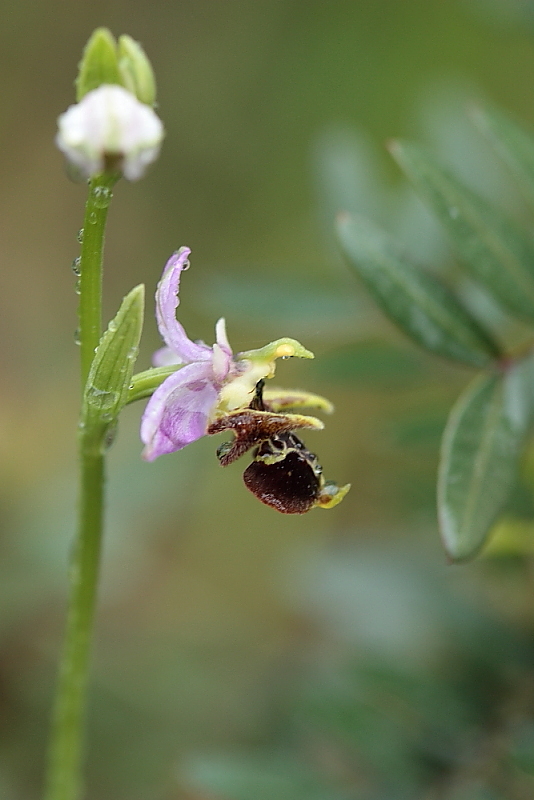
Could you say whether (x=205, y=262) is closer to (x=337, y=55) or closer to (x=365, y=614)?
(x=337, y=55)

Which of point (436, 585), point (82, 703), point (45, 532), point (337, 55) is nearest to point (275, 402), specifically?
point (82, 703)

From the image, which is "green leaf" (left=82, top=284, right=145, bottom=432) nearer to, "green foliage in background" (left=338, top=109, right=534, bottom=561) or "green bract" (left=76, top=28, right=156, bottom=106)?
"green bract" (left=76, top=28, right=156, bottom=106)

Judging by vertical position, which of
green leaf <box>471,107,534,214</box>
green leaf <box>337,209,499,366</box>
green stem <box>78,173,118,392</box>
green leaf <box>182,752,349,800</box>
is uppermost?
green leaf <box>471,107,534,214</box>

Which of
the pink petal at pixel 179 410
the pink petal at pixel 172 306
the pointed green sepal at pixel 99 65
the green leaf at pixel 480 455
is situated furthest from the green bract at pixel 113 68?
the green leaf at pixel 480 455

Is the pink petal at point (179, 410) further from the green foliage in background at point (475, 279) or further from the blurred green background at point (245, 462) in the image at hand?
the blurred green background at point (245, 462)

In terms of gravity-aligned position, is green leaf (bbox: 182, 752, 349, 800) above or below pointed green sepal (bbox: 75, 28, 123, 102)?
below

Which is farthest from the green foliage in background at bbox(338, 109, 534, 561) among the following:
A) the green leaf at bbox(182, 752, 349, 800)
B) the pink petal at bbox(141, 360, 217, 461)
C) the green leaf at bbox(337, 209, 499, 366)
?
the green leaf at bbox(182, 752, 349, 800)

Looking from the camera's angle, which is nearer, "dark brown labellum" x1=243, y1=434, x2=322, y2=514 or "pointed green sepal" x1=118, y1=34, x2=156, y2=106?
"pointed green sepal" x1=118, y1=34, x2=156, y2=106
